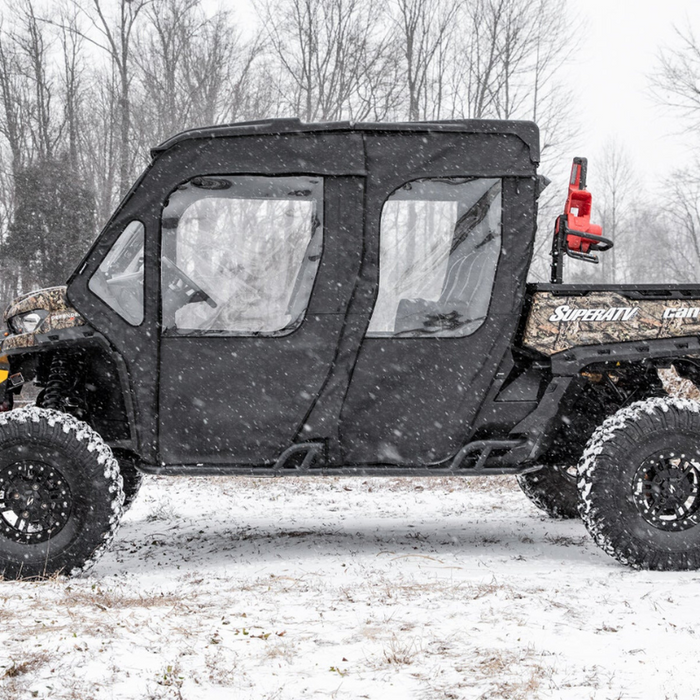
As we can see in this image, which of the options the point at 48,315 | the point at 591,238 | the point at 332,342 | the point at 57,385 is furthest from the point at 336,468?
the point at 591,238

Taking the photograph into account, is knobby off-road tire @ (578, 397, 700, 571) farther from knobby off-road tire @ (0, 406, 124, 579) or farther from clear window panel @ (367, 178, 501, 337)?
knobby off-road tire @ (0, 406, 124, 579)

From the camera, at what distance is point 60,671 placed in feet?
8.51

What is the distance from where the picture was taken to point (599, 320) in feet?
14.6

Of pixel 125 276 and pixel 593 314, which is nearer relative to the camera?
pixel 125 276

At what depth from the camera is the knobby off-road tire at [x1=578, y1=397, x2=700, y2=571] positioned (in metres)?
4.24

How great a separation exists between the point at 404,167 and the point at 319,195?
496 millimetres

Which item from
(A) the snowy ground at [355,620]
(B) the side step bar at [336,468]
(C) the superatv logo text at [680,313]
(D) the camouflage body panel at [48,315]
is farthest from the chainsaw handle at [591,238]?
(D) the camouflage body panel at [48,315]

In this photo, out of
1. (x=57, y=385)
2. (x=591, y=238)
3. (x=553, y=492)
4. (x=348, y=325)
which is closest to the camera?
(x=348, y=325)

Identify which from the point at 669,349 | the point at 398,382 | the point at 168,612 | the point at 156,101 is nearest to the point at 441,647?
the point at 168,612

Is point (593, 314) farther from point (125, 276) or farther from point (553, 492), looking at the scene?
point (125, 276)

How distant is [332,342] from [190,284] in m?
0.85

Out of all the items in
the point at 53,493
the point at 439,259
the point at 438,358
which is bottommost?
the point at 53,493

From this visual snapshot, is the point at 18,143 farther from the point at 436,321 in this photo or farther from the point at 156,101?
the point at 436,321

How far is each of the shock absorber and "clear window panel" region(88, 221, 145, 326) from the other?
1.70 feet
